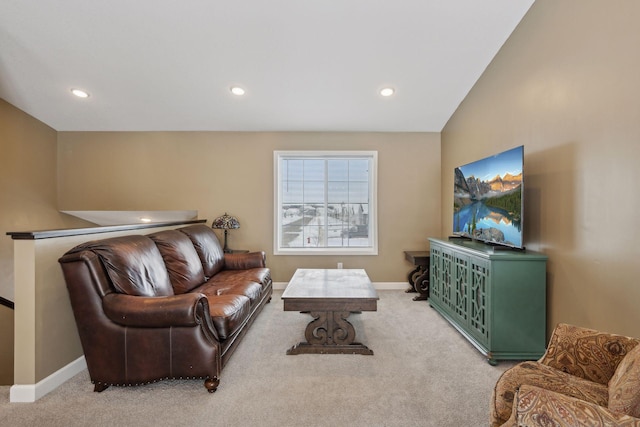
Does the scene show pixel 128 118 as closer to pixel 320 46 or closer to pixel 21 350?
pixel 320 46

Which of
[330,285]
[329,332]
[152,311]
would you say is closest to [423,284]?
[330,285]

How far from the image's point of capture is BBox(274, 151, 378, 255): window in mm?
4500

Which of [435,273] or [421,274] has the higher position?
[435,273]

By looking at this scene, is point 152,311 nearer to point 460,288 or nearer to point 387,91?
point 460,288

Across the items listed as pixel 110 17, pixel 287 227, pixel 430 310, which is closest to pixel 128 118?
pixel 110 17

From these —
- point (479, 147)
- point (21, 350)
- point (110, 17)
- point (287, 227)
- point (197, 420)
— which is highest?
point (110, 17)

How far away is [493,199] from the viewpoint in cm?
273

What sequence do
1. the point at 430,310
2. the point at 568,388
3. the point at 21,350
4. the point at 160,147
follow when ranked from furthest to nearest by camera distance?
the point at 160,147 → the point at 430,310 → the point at 21,350 → the point at 568,388

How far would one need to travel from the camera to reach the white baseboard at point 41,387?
1838 mm

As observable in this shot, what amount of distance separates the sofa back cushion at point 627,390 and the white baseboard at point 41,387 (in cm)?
295

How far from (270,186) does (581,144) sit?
3505 millimetres

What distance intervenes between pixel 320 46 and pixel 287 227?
255 centimetres

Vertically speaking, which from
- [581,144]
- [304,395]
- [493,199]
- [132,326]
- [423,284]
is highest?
[581,144]

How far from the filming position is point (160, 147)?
437 centimetres
